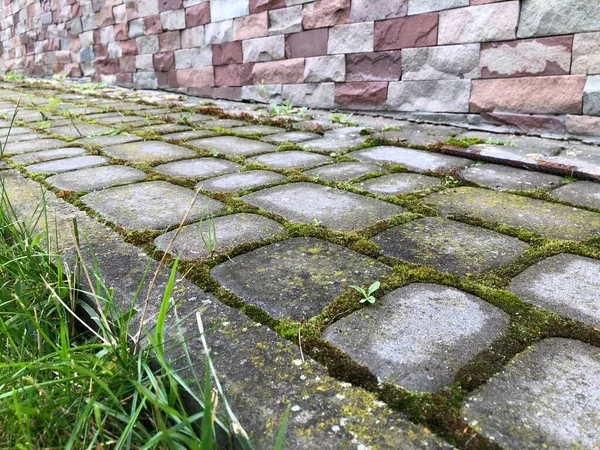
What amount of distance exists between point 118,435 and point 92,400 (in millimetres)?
87

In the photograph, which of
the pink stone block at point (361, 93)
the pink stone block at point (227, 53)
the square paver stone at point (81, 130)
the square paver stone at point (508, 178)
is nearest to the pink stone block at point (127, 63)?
the pink stone block at point (227, 53)

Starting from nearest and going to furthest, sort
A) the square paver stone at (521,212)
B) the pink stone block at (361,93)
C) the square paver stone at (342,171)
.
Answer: the square paver stone at (521,212), the square paver stone at (342,171), the pink stone block at (361,93)

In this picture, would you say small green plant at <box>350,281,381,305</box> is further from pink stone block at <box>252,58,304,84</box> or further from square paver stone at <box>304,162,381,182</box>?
pink stone block at <box>252,58,304,84</box>

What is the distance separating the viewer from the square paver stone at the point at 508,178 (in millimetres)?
2041

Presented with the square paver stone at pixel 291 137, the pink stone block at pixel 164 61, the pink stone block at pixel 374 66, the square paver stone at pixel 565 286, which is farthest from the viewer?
the pink stone block at pixel 164 61

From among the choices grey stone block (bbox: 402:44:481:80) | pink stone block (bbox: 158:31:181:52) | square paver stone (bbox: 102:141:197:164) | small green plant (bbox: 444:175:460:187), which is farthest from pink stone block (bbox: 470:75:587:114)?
pink stone block (bbox: 158:31:181:52)

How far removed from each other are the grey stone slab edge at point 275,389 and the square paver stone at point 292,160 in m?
1.29

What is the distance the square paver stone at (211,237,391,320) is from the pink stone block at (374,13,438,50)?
250 centimetres

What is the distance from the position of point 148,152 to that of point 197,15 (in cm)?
318

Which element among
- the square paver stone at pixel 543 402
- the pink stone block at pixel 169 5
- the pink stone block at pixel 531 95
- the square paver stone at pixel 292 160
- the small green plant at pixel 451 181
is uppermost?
the pink stone block at pixel 169 5

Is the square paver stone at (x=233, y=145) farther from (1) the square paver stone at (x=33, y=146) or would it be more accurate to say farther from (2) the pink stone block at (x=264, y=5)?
(2) the pink stone block at (x=264, y=5)

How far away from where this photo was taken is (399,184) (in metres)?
2.06

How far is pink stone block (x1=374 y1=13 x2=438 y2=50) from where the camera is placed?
3.37 meters

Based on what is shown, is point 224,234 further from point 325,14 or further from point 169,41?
point 169,41
